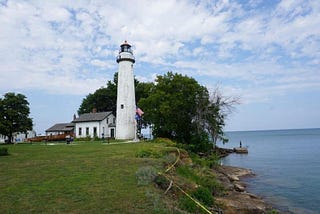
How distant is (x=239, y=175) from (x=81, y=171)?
50.6ft

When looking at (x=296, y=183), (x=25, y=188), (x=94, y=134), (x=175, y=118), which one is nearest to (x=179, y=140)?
(x=175, y=118)

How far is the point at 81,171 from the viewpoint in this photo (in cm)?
1152

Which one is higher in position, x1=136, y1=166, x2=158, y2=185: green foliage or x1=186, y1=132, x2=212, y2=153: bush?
x1=186, y1=132, x2=212, y2=153: bush

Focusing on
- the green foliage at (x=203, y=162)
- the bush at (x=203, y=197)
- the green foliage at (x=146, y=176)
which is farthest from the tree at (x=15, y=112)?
the bush at (x=203, y=197)

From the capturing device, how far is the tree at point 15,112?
37000mm

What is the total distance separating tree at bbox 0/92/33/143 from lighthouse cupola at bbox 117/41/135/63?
14.6 meters

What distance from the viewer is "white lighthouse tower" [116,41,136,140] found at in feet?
121

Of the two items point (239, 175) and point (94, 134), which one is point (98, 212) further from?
point (94, 134)

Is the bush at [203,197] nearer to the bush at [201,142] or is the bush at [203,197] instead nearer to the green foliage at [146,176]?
the green foliage at [146,176]

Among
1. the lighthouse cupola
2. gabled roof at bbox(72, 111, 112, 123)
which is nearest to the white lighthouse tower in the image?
the lighthouse cupola

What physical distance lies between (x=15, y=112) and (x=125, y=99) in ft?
48.3

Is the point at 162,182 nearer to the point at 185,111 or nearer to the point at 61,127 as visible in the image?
the point at 185,111

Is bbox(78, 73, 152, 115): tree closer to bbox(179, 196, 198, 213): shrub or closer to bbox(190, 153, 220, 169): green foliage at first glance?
bbox(190, 153, 220, 169): green foliage

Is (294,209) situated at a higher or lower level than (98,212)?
lower
